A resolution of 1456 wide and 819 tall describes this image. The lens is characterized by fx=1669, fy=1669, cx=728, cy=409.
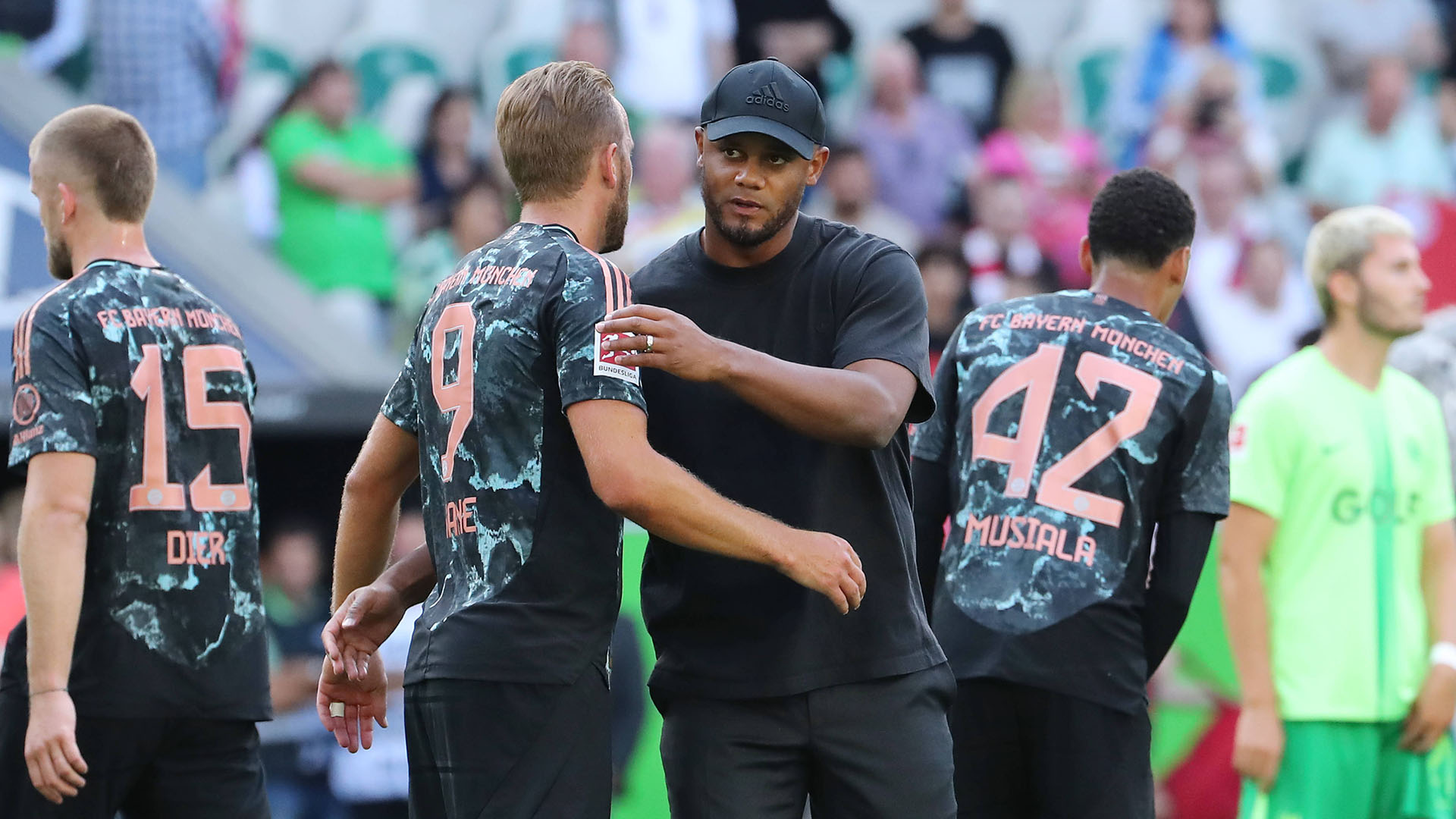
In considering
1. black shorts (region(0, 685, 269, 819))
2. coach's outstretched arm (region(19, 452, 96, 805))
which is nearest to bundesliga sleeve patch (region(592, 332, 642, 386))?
coach's outstretched arm (region(19, 452, 96, 805))

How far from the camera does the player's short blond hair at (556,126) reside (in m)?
3.45

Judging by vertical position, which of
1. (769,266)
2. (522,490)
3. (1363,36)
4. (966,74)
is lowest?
(522,490)

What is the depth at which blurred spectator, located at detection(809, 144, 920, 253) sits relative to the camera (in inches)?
416

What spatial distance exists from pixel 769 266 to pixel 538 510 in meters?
0.79

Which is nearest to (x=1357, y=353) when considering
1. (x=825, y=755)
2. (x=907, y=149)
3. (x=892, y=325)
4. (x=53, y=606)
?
(x=892, y=325)

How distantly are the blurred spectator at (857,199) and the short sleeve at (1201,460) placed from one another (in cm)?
619

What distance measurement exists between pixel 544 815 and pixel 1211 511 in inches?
78.7

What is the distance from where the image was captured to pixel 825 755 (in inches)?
139

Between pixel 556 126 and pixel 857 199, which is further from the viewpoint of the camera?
pixel 857 199

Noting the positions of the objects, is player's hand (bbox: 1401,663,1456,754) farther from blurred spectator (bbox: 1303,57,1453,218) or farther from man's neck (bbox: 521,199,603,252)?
blurred spectator (bbox: 1303,57,1453,218)

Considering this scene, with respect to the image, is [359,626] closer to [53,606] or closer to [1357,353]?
[53,606]

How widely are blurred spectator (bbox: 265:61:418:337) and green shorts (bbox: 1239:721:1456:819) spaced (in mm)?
5996

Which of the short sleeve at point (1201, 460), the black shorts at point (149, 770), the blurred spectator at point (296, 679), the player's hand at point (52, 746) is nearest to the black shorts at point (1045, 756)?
the short sleeve at point (1201, 460)

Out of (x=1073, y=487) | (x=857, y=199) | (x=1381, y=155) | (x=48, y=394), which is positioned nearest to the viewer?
(x=48, y=394)
